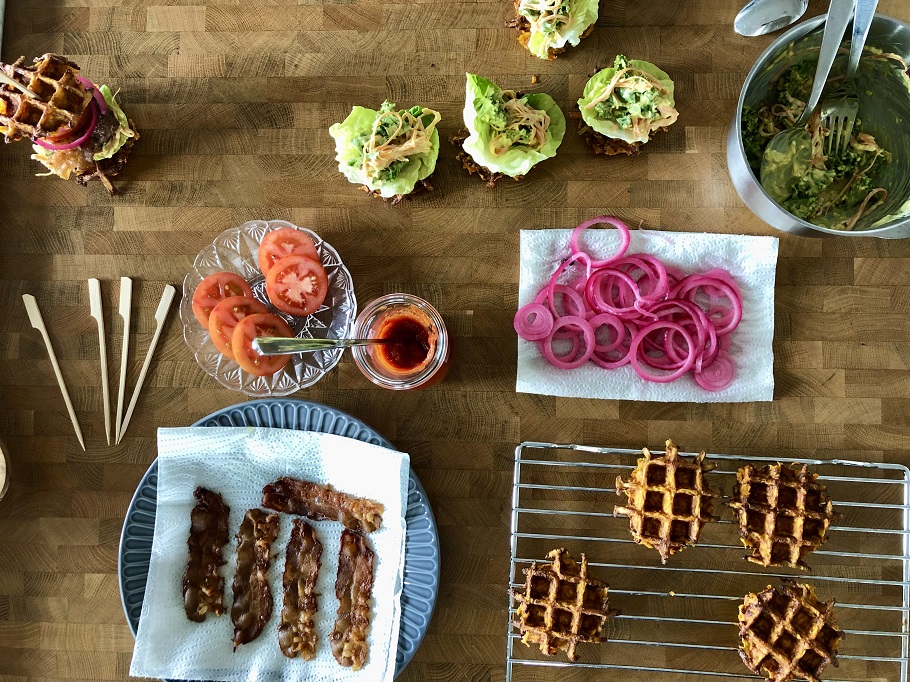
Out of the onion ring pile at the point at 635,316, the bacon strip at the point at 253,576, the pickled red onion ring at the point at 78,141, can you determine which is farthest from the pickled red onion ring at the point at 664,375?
the pickled red onion ring at the point at 78,141

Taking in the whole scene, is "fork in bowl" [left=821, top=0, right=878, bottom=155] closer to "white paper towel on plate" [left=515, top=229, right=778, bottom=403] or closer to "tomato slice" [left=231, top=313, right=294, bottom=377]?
"white paper towel on plate" [left=515, top=229, right=778, bottom=403]

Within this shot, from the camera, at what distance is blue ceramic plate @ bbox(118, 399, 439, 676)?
9.58 feet

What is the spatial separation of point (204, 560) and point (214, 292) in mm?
1262

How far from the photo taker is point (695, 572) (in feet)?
9.85

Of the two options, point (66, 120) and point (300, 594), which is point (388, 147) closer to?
point (66, 120)

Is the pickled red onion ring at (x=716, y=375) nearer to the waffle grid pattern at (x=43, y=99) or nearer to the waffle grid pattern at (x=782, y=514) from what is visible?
the waffle grid pattern at (x=782, y=514)

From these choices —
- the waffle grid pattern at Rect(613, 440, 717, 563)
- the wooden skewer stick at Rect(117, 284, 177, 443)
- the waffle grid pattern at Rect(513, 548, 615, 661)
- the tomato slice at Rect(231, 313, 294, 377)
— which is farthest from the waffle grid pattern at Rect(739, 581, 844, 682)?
the wooden skewer stick at Rect(117, 284, 177, 443)

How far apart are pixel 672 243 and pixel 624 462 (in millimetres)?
1051

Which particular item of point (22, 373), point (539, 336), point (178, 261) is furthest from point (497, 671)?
point (22, 373)

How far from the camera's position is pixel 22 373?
3273 mm

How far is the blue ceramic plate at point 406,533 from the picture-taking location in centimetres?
292

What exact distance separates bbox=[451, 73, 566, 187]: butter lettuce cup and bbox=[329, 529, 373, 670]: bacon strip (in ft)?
6.00

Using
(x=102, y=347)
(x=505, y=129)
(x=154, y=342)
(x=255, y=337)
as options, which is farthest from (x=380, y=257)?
(x=102, y=347)

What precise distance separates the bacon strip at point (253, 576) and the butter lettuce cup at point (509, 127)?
1943mm
